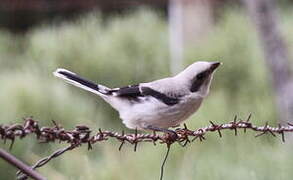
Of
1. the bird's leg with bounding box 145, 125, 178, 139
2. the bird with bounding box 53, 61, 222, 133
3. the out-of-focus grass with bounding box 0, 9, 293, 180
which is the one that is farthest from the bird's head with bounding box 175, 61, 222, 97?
the out-of-focus grass with bounding box 0, 9, 293, 180

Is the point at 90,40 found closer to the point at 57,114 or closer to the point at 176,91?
the point at 57,114

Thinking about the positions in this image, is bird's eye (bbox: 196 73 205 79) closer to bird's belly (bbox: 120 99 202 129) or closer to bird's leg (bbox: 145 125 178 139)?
bird's belly (bbox: 120 99 202 129)

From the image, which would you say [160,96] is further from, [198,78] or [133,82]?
[133,82]

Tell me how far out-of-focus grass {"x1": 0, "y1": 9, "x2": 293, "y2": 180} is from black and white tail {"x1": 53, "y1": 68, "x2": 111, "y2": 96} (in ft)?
2.98

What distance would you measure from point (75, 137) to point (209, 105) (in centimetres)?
316

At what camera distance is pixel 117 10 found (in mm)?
9000

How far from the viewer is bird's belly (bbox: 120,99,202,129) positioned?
1.63m

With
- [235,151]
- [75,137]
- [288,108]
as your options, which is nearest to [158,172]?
[235,151]

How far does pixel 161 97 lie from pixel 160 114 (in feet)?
0.17

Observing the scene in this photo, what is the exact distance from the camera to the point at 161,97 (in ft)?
5.46

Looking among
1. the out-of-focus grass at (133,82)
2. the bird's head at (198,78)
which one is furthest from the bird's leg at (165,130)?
the out-of-focus grass at (133,82)

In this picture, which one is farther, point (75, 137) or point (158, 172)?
point (158, 172)

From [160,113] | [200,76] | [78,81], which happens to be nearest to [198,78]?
[200,76]

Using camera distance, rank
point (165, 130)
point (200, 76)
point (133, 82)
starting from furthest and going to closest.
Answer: point (133, 82) → point (200, 76) → point (165, 130)
